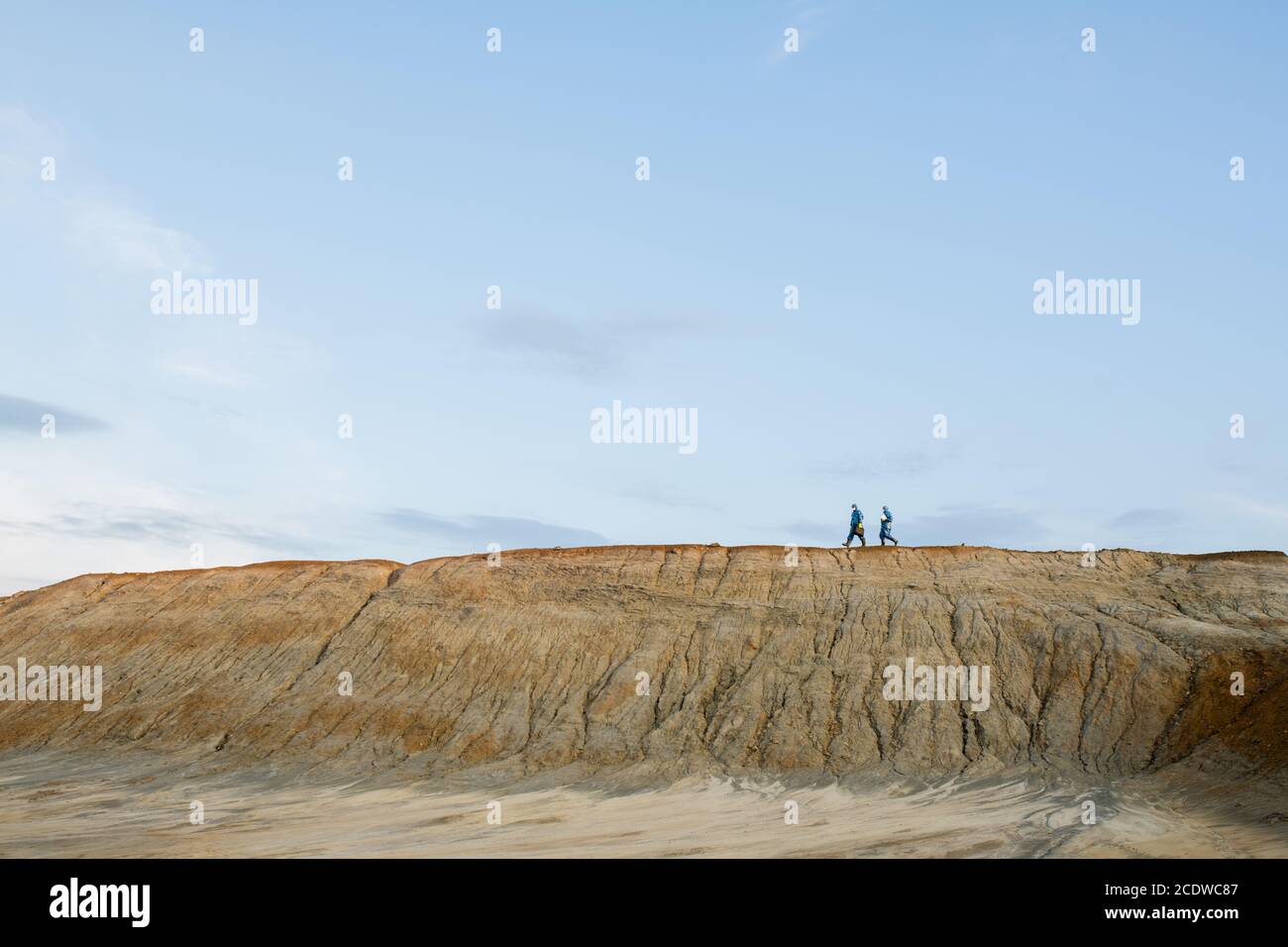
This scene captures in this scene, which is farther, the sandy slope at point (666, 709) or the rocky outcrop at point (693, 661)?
the rocky outcrop at point (693, 661)

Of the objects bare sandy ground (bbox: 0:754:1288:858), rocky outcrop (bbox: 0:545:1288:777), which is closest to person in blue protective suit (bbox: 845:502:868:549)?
rocky outcrop (bbox: 0:545:1288:777)

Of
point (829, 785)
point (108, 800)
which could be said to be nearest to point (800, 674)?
point (829, 785)

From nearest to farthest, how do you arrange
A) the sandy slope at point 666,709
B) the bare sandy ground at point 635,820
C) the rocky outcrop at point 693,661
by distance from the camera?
the bare sandy ground at point 635,820, the sandy slope at point 666,709, the rocky outcrop at point 693,661

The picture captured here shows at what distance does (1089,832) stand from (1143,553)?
19.7 metres

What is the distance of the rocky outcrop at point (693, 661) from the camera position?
30.8 m

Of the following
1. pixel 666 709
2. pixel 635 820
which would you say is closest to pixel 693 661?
pixel 666 709

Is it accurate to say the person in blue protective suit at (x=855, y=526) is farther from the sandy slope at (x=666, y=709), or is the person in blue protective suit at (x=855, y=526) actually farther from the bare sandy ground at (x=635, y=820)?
the bare sandy ground at (x=635, y=820)

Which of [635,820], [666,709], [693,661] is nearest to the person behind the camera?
[635,820]

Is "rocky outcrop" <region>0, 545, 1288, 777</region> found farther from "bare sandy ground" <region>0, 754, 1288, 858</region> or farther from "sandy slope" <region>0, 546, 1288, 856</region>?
"bare sandy ground" <region>0, 754, 1288, 858</region>

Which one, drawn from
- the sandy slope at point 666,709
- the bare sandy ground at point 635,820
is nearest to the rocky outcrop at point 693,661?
the sandy slope at point 666,709

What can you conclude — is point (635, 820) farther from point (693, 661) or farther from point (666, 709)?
point (693, 661)

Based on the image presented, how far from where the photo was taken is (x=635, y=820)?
26.3 m

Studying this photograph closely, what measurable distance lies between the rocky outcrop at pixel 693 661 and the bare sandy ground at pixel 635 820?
6.95 ft

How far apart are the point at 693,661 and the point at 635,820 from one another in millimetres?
10118
